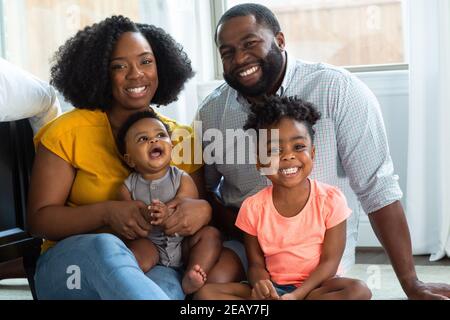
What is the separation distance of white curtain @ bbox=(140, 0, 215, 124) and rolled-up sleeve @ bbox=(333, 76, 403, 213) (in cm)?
134

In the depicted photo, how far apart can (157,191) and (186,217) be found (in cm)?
12

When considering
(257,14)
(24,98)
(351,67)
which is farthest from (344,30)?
(24,98)

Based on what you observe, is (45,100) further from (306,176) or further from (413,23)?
(413,23)

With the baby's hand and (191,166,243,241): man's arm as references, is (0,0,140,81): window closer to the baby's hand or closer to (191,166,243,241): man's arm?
(191,166,243,241): man's arm

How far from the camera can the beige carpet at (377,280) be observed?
8.06 feet

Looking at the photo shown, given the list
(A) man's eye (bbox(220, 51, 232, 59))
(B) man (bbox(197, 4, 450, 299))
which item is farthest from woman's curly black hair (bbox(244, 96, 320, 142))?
(A) man's eye (bbox(220, 51, 232, 59))

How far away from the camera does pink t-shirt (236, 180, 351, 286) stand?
5.59 ft

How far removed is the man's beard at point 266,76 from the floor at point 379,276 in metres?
0.80

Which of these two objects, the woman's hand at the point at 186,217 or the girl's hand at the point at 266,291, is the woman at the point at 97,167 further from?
the girl's hand at the point at 266,291

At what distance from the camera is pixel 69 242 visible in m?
1.67

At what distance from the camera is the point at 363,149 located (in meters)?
1.84

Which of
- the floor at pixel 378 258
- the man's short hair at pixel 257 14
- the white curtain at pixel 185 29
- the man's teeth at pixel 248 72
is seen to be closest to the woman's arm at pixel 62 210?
the man's teeth at pixel 248 72

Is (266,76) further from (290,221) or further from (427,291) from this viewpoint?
(427,291)
